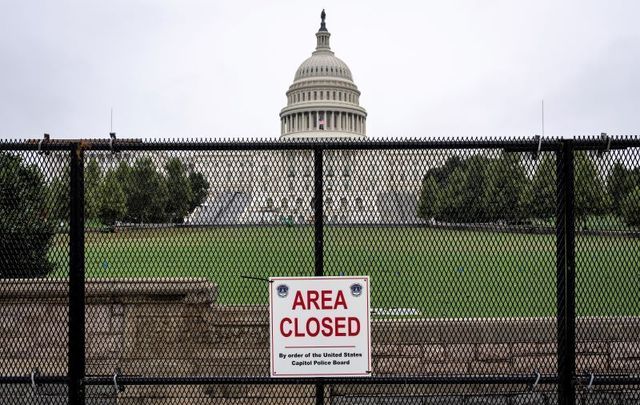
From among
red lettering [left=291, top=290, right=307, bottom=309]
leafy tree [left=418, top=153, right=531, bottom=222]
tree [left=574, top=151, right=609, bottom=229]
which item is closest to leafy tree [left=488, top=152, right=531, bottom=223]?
leafy tree [left=418, top=153, right=531, bottom=222]

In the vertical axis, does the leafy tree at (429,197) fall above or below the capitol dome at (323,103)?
below

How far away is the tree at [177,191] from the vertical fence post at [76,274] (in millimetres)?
624

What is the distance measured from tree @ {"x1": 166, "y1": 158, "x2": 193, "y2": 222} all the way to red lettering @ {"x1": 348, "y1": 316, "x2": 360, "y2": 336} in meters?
1.52

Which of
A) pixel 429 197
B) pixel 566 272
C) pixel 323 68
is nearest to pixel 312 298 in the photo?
pixel 429 197

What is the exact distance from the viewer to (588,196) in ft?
13.9

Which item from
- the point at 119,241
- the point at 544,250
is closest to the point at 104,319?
the point at 119,241

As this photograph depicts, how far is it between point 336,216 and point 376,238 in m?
0.41

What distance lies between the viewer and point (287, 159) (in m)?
4.06

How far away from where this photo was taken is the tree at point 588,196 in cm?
421

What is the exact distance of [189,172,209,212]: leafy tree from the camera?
4.12 meters

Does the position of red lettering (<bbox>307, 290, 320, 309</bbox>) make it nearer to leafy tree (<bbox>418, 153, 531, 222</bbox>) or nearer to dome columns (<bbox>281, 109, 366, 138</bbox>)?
leafy tree (<bbox>418, 153, 531, 222</bbox>)

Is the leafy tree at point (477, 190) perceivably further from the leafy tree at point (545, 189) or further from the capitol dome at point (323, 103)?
the capitol dome at point (323, 103)

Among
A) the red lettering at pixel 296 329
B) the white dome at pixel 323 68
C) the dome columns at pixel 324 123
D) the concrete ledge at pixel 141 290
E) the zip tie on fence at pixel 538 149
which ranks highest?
the white dome at pixel 323 68

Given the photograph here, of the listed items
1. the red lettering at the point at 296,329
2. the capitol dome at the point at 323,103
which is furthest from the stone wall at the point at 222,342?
the capitol dome at the point at 323,103
